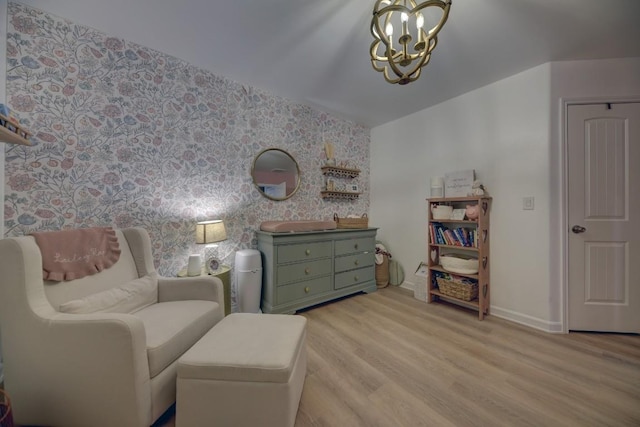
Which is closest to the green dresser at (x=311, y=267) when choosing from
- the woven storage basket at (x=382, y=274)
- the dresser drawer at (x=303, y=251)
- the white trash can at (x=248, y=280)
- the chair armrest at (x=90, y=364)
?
the dresser drawer at (x=303, y=251)

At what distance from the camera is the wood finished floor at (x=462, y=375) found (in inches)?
46.7

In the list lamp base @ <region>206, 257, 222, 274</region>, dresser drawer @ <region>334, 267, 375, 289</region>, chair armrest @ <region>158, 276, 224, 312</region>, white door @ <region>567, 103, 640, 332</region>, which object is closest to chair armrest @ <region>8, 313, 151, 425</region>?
chair armrest @ <region>158, 276, 224, 312</region>

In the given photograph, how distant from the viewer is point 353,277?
9.16 ft

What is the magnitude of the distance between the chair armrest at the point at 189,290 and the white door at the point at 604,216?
300 cm

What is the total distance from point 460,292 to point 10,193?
3.66m

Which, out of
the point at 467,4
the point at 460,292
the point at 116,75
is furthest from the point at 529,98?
the point at 116,75

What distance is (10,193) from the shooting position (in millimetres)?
1463

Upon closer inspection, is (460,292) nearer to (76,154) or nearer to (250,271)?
(250,271)

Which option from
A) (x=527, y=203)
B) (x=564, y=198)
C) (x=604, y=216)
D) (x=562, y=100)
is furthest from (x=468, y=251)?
(x=562, y=100)

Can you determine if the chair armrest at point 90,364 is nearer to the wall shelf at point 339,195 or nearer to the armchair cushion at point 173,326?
the armchair cushion at point 173,326

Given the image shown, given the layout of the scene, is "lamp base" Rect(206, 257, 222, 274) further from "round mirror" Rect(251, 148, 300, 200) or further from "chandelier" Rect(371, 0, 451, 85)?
"chandelier" Rect(371, 0, 451, 85)

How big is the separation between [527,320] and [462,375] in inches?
47.6

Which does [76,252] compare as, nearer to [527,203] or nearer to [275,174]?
[275,174]

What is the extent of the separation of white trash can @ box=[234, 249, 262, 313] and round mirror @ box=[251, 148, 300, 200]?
29.6 inches
